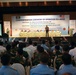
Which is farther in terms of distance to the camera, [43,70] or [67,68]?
[67,68]

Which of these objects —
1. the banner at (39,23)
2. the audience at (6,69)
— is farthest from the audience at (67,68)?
the banner at (39,23)

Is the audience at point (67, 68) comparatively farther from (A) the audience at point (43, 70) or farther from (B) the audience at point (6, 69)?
(B) the audience at point (6, 69)

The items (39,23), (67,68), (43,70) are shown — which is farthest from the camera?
(39,23)

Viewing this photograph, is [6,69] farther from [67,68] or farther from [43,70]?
[67,68]

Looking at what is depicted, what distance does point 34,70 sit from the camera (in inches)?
124

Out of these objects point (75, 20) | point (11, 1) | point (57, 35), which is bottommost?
point (57, 35)

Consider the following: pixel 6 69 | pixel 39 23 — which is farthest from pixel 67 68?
pixel 39 23

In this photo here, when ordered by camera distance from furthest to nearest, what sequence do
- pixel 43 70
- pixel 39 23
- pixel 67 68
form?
pixel 39 23, pixel 67 68, pixel 43 70

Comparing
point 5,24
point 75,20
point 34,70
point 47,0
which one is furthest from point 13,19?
point 34,70

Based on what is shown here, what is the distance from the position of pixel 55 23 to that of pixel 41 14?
134 centimetres

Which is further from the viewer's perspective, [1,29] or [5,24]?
[5,24]

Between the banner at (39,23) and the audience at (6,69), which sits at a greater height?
the banner at (39,23)

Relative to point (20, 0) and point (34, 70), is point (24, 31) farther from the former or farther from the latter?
point (34, 70)

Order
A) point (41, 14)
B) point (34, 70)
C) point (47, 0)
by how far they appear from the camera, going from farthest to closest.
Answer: point (41, 14)
point (47, 0)
point (34, 70)
